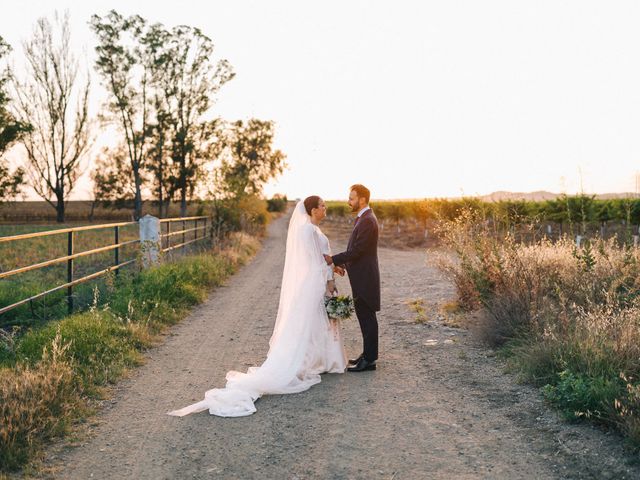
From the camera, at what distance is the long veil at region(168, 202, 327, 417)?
528 centimetres

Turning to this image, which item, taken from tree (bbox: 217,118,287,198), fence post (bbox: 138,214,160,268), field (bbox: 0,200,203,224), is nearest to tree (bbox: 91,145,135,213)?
field (bbox: 0,200,203,224)

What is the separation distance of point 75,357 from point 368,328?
10.6ft

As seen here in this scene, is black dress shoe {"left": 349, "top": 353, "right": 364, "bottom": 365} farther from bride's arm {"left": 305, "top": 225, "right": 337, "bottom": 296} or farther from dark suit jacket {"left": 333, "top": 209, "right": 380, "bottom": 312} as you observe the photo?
bride's arm {"left": 305, "top": 225, "right": 337, "bottom": 296}

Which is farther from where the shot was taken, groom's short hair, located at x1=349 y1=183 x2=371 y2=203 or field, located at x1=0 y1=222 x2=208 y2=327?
field, located at x1=0 y1=222 x2=208 y2=327

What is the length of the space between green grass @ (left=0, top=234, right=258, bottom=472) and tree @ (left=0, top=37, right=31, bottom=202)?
26794 mm

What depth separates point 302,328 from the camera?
6094mm

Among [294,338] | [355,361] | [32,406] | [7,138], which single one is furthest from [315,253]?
[7,138]

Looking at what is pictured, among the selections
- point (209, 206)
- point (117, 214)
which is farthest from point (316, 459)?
point (117, 214)

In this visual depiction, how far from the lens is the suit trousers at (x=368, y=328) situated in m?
6.34

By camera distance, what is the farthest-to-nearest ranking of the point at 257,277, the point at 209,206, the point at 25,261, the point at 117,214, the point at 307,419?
the point at 117,214 < the point at 209,206 < the point at 25,261 < the point at 257,277 < the point at 307,419

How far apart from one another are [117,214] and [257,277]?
46.3 m

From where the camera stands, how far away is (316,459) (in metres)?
3.94

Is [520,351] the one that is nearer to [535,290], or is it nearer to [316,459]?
[535,290]

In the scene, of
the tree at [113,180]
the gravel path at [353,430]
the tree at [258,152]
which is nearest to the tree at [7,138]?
the tree at [113,180]
